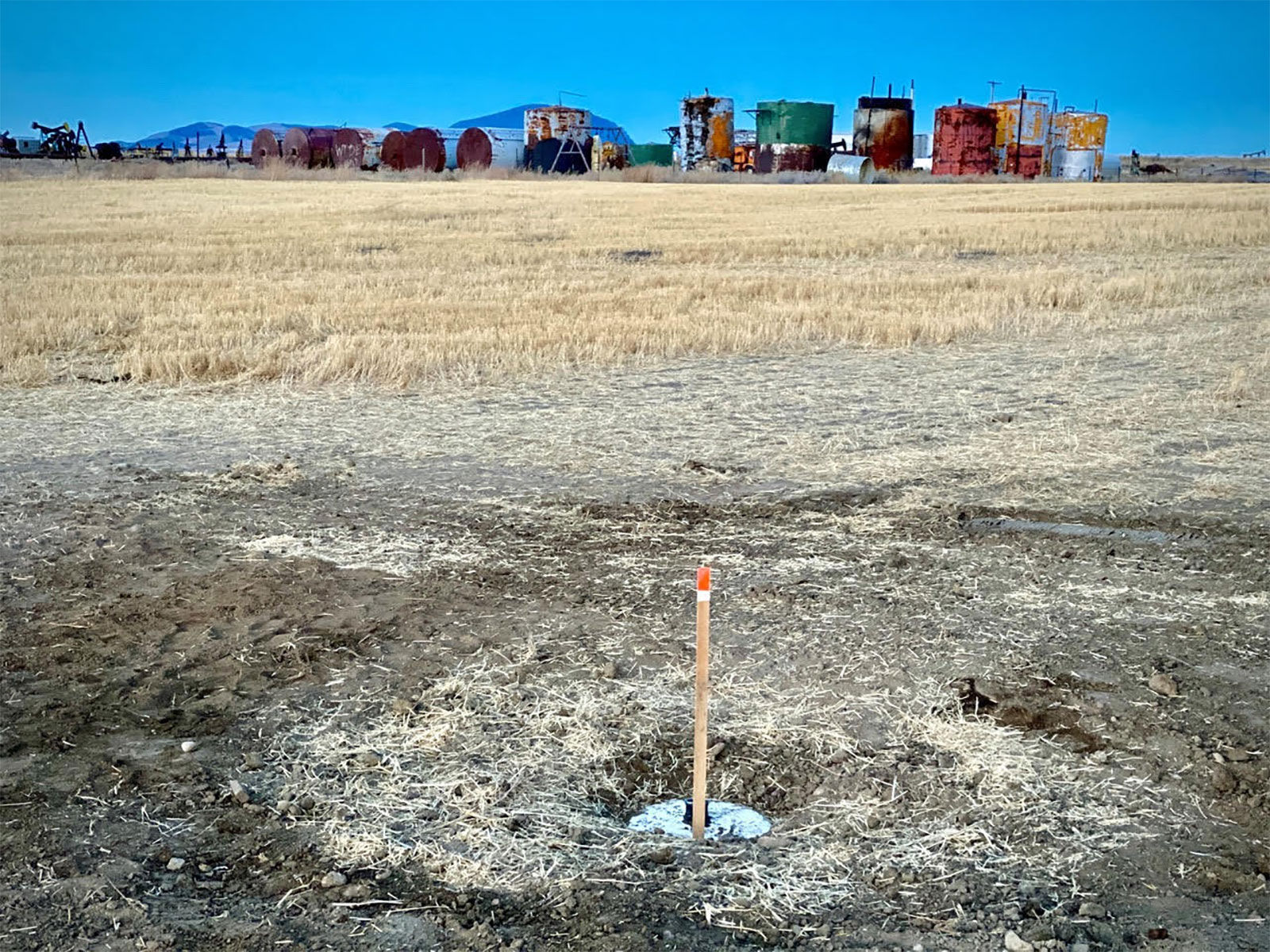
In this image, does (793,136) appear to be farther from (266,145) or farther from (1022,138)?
(266,145)

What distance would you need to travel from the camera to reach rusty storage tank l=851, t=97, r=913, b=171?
8569 cm

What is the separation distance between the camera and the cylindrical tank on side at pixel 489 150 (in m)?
74.2

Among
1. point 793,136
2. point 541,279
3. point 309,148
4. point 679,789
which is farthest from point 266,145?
point 679,789

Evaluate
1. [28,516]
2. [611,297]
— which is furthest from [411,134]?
[28,516]

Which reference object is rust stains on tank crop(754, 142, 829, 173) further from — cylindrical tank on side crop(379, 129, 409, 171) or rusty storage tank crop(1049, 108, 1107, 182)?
cylindrical tank on side crop(379, 129, 409, 171)

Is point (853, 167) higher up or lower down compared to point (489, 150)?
lower down

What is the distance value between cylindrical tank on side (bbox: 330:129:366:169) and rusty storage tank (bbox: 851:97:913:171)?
33928 millimetres

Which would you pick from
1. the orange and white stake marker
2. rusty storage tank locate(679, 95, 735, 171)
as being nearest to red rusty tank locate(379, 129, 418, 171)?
rusty storage tank locate(679, 95, 735, 171)

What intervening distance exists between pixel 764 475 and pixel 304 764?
4552 millimetres

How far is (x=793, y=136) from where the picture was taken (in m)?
84.6

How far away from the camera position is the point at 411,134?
240ft

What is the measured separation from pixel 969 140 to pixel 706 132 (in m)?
17.6

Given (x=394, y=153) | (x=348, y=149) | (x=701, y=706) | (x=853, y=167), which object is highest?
(x=348, y=149)

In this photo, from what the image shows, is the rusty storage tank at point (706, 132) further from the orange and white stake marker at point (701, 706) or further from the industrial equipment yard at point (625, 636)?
the orange and white stake marker at point (701, 706)
